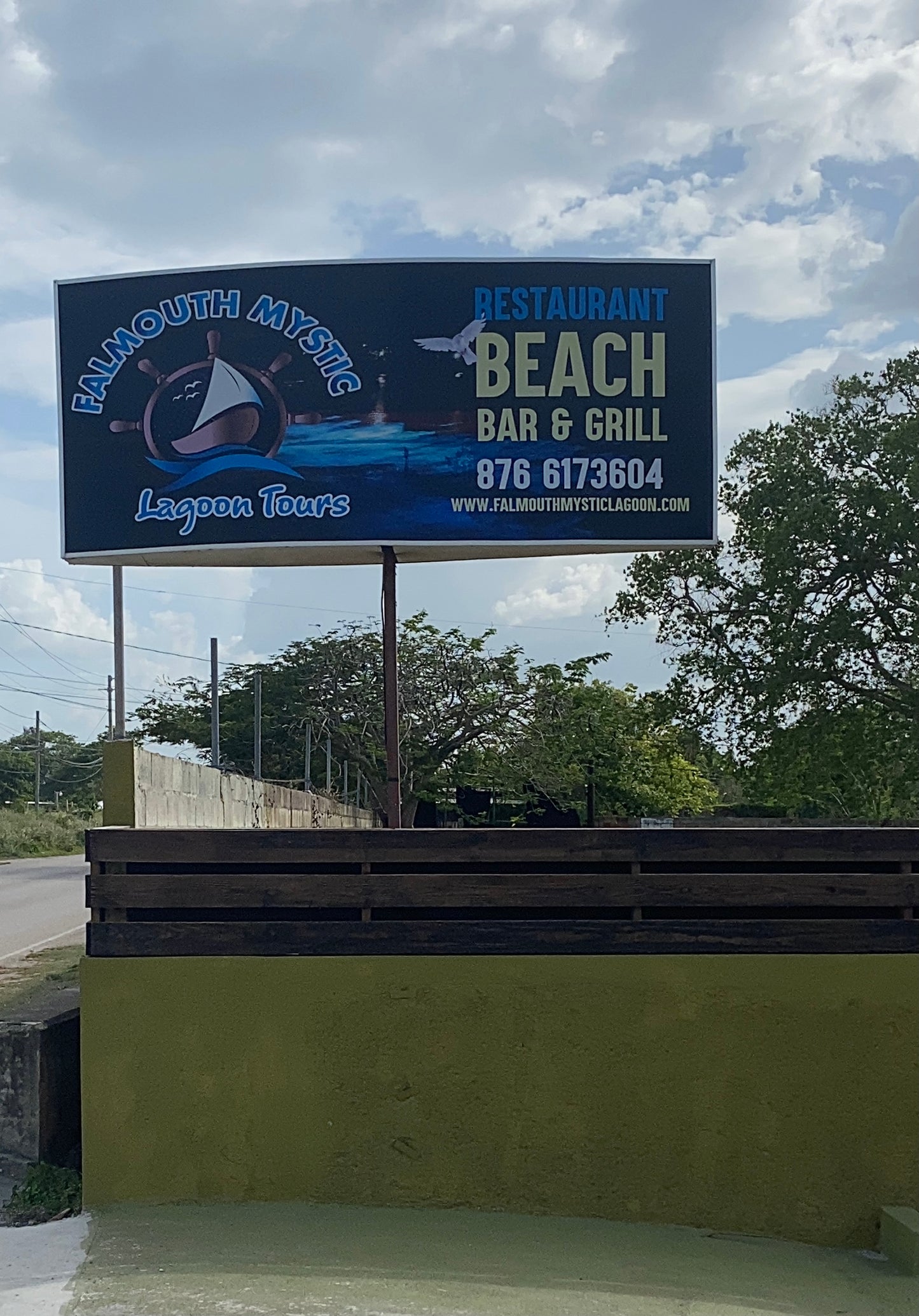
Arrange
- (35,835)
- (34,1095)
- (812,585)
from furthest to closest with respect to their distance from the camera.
Answer: (35,835), (812,585), (34,1095)

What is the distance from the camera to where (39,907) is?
21.5 meters

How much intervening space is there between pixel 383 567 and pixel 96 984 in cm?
338

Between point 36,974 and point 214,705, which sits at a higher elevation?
point 214,705

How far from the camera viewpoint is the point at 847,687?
2128 centimetres

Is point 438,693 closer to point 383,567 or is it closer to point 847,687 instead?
point 847,687

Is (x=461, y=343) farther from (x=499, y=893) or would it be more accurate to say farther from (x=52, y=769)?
(x=52, y=769)

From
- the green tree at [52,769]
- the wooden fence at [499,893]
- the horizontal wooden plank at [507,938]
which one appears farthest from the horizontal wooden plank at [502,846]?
the green tree at [52,769]

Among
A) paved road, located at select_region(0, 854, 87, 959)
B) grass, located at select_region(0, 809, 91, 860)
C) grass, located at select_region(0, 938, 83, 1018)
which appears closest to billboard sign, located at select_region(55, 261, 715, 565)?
grass, located at select_region(0, 938, 83, 1018)

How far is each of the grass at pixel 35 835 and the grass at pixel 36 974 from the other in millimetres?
32099

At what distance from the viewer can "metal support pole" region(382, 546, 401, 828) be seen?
8.25 m

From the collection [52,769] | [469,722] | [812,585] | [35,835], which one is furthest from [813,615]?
[52,769]

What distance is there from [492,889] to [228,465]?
3.53 metres

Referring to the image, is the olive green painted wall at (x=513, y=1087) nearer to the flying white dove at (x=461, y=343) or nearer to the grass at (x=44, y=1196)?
the grass at (x=44, y=1196)

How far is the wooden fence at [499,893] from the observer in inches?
249
